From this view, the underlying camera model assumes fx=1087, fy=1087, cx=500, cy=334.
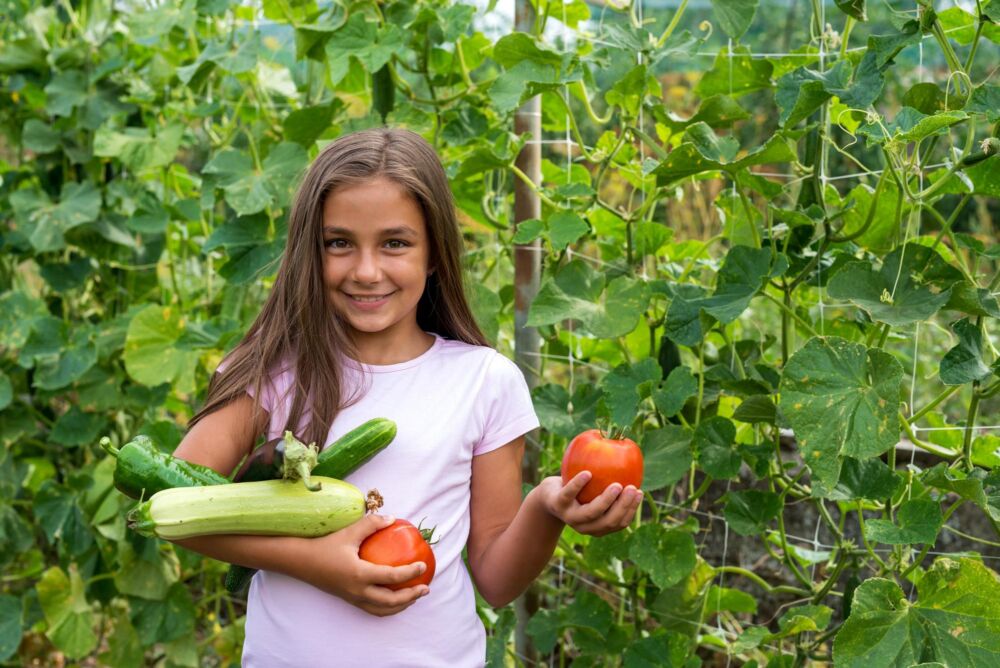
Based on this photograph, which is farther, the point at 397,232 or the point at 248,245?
the point at 248,245

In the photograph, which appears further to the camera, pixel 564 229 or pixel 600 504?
pixel 564 229

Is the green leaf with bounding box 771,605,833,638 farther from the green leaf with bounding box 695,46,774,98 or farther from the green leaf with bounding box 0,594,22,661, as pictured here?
the green leaf with bounding box 0,594,22,661

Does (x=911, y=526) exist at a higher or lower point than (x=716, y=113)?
lower

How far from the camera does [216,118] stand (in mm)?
2885

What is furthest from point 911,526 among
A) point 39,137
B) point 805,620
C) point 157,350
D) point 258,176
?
point 39,137

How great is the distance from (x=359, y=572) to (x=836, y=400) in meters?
0.67

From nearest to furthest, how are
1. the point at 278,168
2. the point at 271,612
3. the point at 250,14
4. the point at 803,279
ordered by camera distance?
the point at 271,612 → the point at 803,279 → the point at 278,168 → the point at 250,14

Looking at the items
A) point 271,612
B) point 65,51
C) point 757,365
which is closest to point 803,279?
point 757,365

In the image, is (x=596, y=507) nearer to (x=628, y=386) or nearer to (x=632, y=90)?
Result: (x=628, y=386)

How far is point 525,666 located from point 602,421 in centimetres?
66

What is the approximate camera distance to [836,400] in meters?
1.47

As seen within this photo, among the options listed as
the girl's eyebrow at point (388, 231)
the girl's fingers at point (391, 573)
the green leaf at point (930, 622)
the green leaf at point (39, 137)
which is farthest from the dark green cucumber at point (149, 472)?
the green leaf at point (39, 137)

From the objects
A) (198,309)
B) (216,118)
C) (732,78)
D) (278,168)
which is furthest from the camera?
(216,118)

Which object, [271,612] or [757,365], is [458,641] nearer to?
[271,612]
